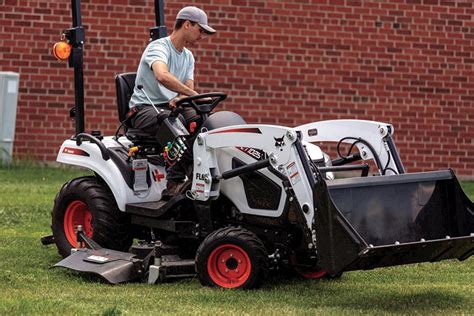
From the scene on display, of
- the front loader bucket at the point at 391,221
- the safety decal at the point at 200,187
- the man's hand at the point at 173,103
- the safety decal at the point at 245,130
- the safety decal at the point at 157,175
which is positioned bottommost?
the front loader bucket at the point at 391,221

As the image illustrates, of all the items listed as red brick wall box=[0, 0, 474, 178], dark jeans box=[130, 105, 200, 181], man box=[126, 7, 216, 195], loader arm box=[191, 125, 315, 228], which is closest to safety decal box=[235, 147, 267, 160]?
loader arm box=[191, 125, 315, 228]

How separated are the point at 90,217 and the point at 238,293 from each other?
195cm

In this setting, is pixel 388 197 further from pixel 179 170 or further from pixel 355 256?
pixel 179 170

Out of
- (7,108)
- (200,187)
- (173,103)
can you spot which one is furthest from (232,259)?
(7,108)

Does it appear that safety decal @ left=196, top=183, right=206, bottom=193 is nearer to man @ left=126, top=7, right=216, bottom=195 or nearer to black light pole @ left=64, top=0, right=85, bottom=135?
man @ left=126, top=7, right=216, bottom=195

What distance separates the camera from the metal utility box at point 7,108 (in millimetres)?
16188

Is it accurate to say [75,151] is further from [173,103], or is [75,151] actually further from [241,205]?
[241,205]

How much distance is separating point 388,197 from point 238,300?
1.17 meters

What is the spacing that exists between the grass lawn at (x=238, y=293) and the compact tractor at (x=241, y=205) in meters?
0.18

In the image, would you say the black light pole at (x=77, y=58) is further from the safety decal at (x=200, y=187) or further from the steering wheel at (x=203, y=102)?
the safety decal at (x=200, y=187)

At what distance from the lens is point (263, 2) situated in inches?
674

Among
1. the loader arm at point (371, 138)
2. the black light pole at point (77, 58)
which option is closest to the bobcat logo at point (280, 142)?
the loader arm at point (371, 138)

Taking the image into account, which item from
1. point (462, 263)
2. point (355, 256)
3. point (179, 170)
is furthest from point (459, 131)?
point (355, 256)

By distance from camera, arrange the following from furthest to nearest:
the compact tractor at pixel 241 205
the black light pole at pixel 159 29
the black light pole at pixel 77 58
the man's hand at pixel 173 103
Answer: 1. the black light pole at pixel 159 29
2. the black light pole at pixel 77 58
3. the man's hand at pixel 173 103
4. the compact tractor at pixel 241 205
